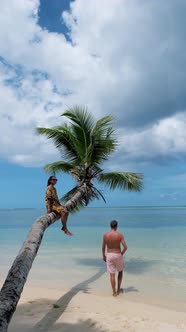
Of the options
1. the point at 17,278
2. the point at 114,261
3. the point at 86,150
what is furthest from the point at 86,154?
the point at 17,278

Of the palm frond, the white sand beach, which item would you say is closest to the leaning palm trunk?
the white sand beach

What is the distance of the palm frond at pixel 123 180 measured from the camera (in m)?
10.8

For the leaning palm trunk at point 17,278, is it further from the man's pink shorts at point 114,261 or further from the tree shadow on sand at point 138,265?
the tree shadow on sand at point 138,265

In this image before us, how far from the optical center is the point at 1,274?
11.1 m

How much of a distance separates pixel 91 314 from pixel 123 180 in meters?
5.56

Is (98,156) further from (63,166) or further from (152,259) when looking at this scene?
(152,259)

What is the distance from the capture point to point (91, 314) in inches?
243

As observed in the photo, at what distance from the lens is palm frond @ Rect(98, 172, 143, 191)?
10756 mm

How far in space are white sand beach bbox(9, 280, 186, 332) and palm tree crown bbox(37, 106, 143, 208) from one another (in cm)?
372

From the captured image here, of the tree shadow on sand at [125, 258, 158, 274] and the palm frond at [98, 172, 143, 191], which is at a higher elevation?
the palm frond at [98, 172, 143, 191]

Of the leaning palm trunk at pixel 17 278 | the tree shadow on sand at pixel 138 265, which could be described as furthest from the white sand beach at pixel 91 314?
the tree shadow on sand at pixel 138 265

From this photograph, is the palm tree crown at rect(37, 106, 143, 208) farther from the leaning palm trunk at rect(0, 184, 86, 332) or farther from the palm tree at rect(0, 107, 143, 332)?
the leaning palm trunk at rect(0, 184, 86, 332)

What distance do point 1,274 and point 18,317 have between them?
5.43m

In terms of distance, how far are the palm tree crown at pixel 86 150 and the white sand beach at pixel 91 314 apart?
146 inches
